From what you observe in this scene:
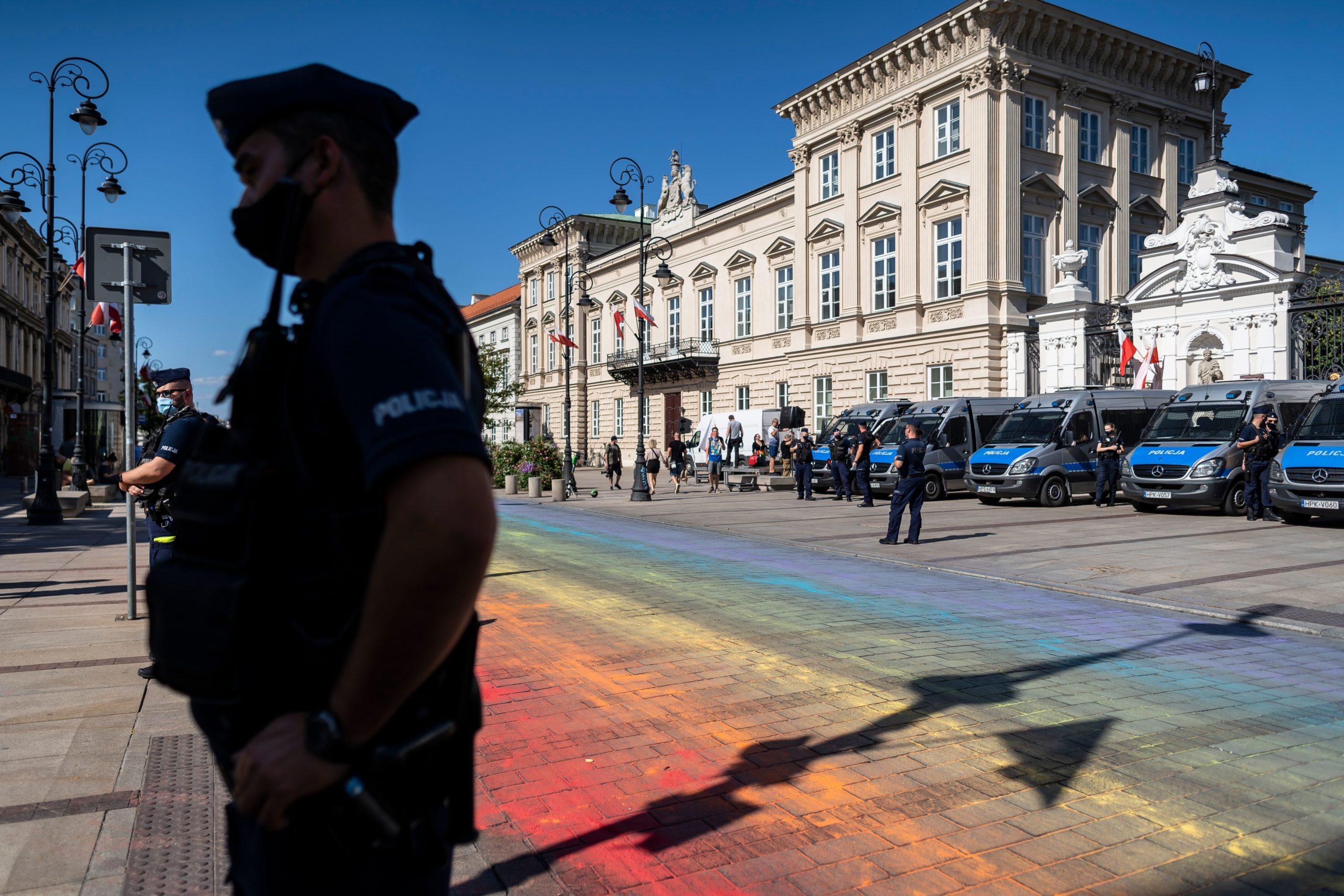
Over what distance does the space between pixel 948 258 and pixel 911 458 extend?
19.9 meters

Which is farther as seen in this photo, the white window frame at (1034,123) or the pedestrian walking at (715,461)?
the white window frame at (1034,123)

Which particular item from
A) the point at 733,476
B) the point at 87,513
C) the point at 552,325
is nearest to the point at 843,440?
the point at 733,476

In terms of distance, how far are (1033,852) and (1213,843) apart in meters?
0.72

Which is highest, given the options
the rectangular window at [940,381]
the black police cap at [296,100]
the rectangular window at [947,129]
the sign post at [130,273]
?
the rectangular window at [947,129]

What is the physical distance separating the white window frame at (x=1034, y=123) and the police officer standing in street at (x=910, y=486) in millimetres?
20892

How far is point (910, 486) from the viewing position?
44.5 ft

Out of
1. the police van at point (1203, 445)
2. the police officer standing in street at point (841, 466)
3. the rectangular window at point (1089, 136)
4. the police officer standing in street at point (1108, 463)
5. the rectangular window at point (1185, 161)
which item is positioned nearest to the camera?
the police van at point (1203, 445)

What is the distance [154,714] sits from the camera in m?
5.25

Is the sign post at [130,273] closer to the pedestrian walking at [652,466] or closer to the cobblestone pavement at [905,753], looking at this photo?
the cobblestone pavement at [905,753]

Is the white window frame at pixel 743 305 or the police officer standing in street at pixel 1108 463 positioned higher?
the white window frame at pixel 743 305

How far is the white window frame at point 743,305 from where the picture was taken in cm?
4200

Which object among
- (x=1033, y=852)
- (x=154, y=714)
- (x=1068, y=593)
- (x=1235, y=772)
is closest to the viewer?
(x=1033, y=852)

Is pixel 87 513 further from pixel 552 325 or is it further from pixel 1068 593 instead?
pixel 552 325

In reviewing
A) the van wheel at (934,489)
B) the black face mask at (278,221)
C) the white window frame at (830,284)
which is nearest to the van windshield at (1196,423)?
the van wheel at (934,489)
